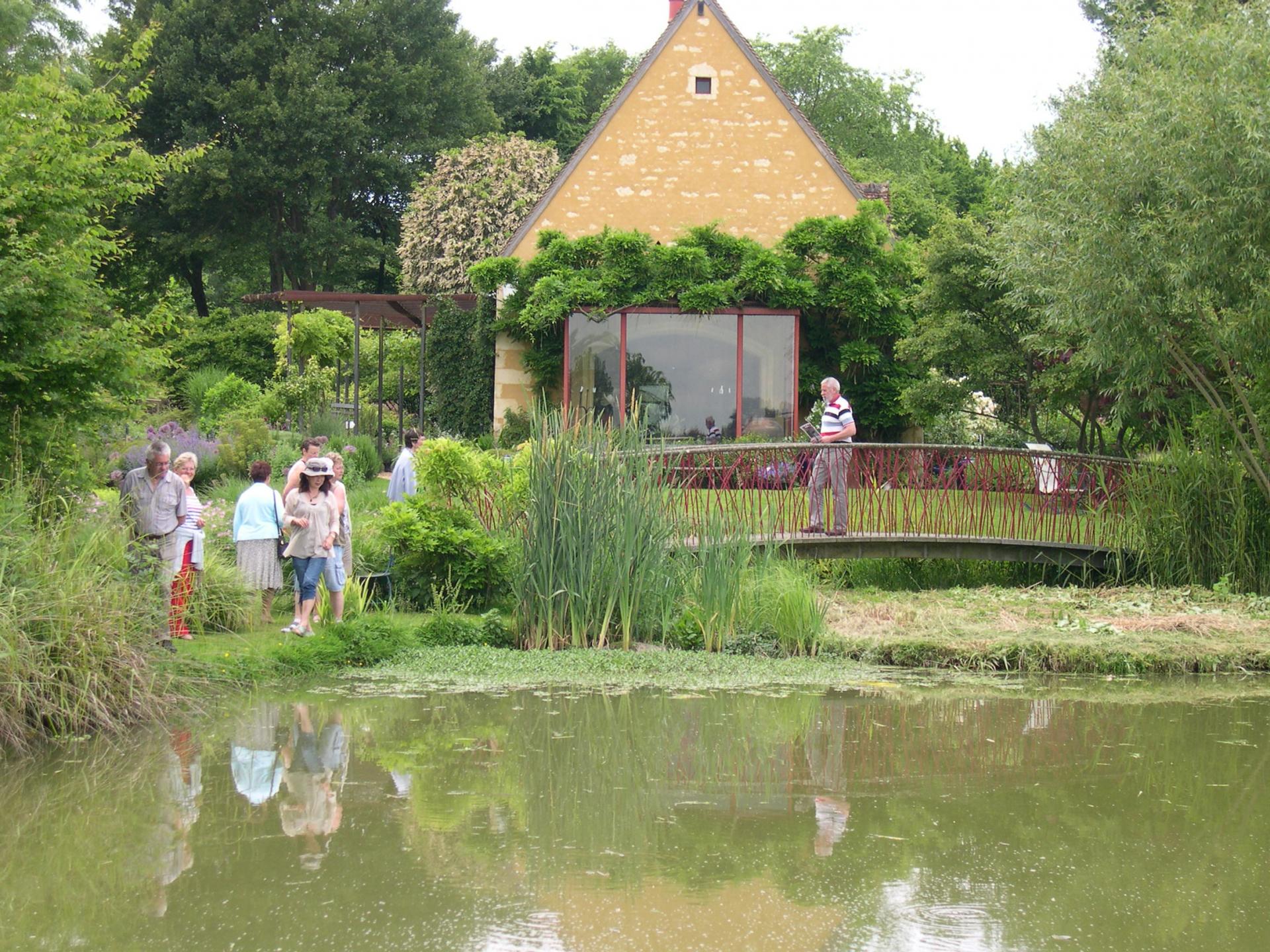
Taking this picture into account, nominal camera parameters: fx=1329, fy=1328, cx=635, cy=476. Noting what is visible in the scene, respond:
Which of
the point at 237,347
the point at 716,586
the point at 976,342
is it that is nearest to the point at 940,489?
the point at 716,586

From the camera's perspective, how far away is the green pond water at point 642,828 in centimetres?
471

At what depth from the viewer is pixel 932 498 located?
1356 centimetres

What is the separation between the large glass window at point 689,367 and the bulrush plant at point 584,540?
10203mm

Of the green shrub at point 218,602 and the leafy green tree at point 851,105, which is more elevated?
the leafy green tree at point 851,105

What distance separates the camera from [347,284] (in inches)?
1395

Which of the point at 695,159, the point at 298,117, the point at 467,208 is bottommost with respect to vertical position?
the point at 695,159

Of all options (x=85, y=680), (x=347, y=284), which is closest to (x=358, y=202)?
(x=347, y=284)

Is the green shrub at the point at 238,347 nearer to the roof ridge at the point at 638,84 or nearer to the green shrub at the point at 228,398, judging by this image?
the green shrub at the point at 228,398

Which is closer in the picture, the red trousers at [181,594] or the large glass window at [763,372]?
the red trousers at [181,594]

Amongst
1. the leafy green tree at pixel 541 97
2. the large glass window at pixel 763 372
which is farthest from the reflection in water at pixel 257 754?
the leafy green tree at pixel 541 97

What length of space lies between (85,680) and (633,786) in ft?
9.99

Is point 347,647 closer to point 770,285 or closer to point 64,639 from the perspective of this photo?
point 64,639

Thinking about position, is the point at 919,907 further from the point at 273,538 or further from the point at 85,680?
the point at 273,538

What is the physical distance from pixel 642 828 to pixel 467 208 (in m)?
24.0
